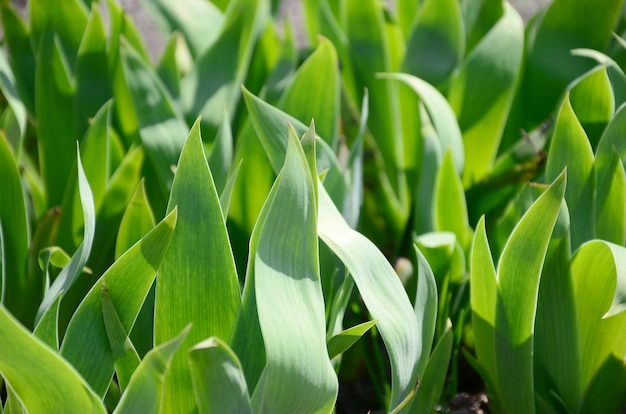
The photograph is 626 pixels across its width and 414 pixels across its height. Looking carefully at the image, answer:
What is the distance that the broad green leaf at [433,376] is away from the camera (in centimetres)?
73

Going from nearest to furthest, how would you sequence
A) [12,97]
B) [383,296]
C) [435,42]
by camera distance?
[383,296] < [12,97] < [435,42]

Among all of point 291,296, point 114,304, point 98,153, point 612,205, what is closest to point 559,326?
point 612,205

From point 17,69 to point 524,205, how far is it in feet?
2.72

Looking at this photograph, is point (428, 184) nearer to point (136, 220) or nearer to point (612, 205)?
point (612, 205)

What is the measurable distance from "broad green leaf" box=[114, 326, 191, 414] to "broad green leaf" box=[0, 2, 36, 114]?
775mm

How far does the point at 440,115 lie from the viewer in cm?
95

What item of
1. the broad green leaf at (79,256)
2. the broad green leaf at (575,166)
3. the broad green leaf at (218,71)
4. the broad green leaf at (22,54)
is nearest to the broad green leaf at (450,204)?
the broad green leaf at (575,166)

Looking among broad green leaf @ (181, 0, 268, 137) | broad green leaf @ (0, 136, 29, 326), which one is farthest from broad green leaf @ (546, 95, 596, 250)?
broad green leaf @ (0, 136, 29, 326)

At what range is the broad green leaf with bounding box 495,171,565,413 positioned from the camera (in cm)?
69

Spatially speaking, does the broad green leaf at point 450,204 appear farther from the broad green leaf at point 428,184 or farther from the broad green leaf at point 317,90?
the broad green leaf at point 317,90

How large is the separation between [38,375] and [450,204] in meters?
0.56

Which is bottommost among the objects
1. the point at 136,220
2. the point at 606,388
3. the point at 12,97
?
the point at 606,388

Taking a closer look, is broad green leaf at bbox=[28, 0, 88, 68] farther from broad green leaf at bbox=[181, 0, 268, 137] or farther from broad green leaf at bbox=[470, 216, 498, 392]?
broad green leaf at bbox=[470, 216, 498, 392]

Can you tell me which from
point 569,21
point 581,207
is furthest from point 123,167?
point 569,21
